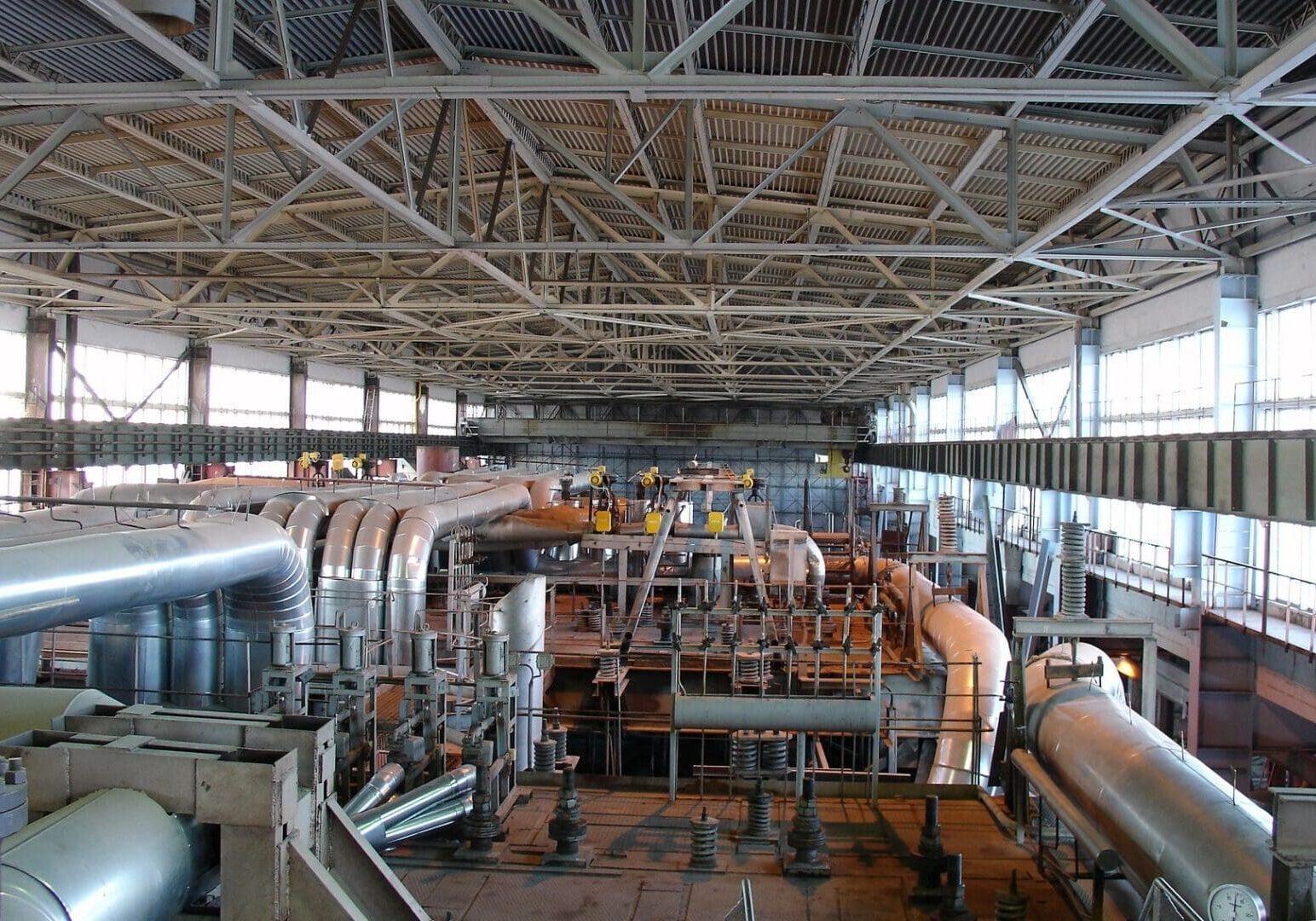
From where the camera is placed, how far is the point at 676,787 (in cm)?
844

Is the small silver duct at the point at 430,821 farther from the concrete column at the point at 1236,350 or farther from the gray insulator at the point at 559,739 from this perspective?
the concrete column at the point at 1236,350

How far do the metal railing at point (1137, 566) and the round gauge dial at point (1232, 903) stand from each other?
1349cm

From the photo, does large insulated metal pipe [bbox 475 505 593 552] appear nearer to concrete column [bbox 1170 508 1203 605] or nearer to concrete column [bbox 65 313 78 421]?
concrete column [bbox 65 313 78 421]

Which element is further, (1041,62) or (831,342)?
(831,342)

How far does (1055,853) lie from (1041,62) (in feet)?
26.4

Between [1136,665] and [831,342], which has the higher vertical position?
[831,342]

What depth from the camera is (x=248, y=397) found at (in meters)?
30.8

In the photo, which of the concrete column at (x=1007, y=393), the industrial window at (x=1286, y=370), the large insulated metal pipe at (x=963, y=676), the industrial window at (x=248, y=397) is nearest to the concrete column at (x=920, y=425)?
the concrete column at (x=1007, y=393)

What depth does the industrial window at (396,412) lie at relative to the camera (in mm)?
42875

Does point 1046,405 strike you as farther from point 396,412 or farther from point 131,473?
point 396,412

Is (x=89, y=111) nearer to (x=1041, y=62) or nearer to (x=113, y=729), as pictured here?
(x=113, y=729)

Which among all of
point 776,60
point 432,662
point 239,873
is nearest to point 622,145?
point 776,60

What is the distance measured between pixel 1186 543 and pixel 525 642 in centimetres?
1346

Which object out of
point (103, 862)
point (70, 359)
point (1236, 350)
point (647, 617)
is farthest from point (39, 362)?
point (1236, 350)
